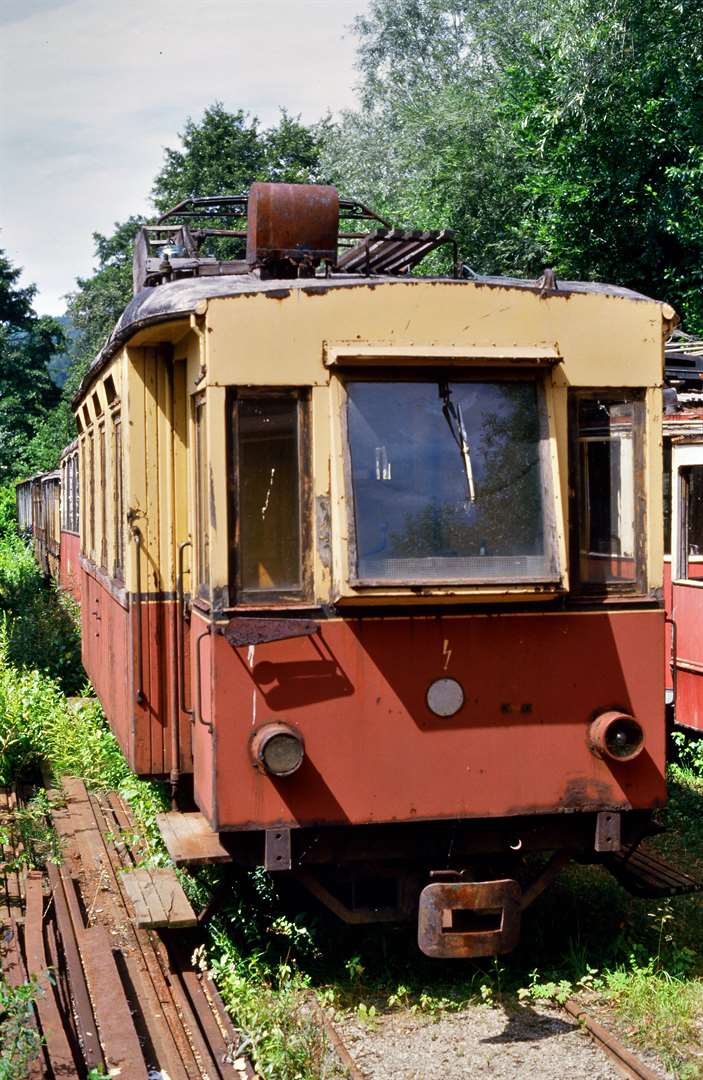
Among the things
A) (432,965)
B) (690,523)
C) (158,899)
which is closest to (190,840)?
(158,899)

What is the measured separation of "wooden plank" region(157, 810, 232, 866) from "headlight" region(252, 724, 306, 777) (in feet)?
1.44

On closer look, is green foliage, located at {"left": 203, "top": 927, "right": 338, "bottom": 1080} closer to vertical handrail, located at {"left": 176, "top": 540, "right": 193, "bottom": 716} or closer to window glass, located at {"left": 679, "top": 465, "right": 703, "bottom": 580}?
vertical handrail, located at {"left": 176, "top": 540, "right": 193, "bottom": 716}

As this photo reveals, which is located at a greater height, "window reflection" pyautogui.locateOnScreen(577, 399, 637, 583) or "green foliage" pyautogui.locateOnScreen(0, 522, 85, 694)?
"window reflection" pyautogui.locateOnScreen(577, 399, 637, 583)

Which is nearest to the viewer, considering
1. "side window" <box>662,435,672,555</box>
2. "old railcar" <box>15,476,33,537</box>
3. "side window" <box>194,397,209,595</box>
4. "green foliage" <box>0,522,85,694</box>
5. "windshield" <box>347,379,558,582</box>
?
"windshield" <box>347,379,558,582</box>

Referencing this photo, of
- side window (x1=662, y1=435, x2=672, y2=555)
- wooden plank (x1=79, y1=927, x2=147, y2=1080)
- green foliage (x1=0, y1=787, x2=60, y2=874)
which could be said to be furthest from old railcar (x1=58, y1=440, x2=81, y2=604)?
wooden plank (x1=79, y1=927, x2=147, y2=1080)

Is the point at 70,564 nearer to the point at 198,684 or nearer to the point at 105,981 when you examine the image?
the point at 105,981

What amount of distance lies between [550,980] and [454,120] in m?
26.2

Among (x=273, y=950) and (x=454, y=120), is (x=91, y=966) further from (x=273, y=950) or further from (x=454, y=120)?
(x=454, y=120)

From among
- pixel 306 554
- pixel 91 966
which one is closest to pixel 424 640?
pixel 306 554

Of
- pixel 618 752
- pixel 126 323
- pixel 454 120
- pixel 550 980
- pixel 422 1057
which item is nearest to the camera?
pixel 422 1057

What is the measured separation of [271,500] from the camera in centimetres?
542

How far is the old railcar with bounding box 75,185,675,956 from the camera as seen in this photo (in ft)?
17.5

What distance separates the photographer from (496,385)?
18.0 ft

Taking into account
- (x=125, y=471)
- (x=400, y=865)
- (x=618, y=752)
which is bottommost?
(x=400, y=865)
